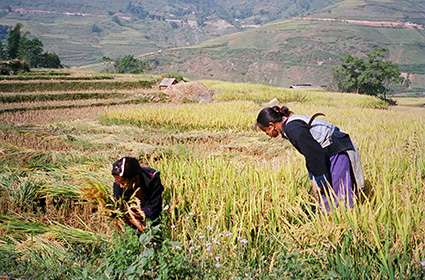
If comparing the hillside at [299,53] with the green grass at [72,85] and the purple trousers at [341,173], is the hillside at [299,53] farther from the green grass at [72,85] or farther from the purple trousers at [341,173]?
the purple trousers at [341,173]

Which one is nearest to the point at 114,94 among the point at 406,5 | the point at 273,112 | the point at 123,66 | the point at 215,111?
the point at 215,111

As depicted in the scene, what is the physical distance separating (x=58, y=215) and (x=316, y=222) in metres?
3.02

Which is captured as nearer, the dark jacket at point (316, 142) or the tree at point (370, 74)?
the dark jacket at point (316, 142)

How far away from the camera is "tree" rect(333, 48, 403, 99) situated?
161 ft

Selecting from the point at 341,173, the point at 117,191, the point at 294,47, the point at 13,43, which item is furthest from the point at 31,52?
the point at 294,47

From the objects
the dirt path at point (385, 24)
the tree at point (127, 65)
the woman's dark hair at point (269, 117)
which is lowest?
the tree at point (127, 65)

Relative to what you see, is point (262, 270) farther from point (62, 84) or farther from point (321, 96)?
point (321, 96)

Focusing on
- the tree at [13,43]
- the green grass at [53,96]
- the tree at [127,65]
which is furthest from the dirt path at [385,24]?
the green grass at [53,96]

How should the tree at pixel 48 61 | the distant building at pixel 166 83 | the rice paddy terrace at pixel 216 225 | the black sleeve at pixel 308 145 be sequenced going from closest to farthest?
1. the rice paddy terrace at pixel 216 225
2. the black sleeve at pixel 308 145
3. the distant building at pixel 166 83
4. the tree at pixel 48 61

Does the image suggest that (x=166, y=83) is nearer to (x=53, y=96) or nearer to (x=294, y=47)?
(x=53, y=96)

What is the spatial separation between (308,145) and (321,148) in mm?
127

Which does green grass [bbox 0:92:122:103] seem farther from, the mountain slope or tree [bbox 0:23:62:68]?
the mountain slope

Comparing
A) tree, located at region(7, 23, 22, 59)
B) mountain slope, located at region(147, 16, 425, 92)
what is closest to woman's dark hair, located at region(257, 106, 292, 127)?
tree, located at region(7, 23, 22, 59)

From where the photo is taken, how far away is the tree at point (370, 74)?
161 ft
